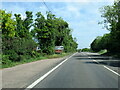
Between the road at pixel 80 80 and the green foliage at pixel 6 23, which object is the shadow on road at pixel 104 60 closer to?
the road at pixel 80 80

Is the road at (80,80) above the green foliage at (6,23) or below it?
below

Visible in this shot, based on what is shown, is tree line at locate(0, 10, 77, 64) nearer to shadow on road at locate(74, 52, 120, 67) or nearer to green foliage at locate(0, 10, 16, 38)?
green foliage at locate(0, 10, 16, 38)

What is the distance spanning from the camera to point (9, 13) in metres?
19.8

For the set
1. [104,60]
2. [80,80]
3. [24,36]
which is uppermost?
[24,36]

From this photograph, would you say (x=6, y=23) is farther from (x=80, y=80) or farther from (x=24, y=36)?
(x=24, y=36)

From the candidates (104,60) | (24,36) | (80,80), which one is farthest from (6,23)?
(104,60)

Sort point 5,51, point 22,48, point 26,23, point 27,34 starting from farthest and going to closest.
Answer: point 26,23, point 27,34, point 22,48, point 5,51

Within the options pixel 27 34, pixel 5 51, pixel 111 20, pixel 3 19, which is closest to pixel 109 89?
pixel 3 19

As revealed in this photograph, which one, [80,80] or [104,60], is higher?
[104,60]

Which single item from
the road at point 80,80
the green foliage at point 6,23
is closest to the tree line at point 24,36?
the green foliage at point 6,23

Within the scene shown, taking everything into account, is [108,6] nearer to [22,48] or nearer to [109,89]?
Result: [22,48]

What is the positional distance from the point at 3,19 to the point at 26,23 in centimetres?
1831

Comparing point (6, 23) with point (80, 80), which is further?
point (6, 23)

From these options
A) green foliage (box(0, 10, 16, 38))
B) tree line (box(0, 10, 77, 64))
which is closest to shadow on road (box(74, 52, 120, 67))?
tree line (box(0, 10, 77, 64))
